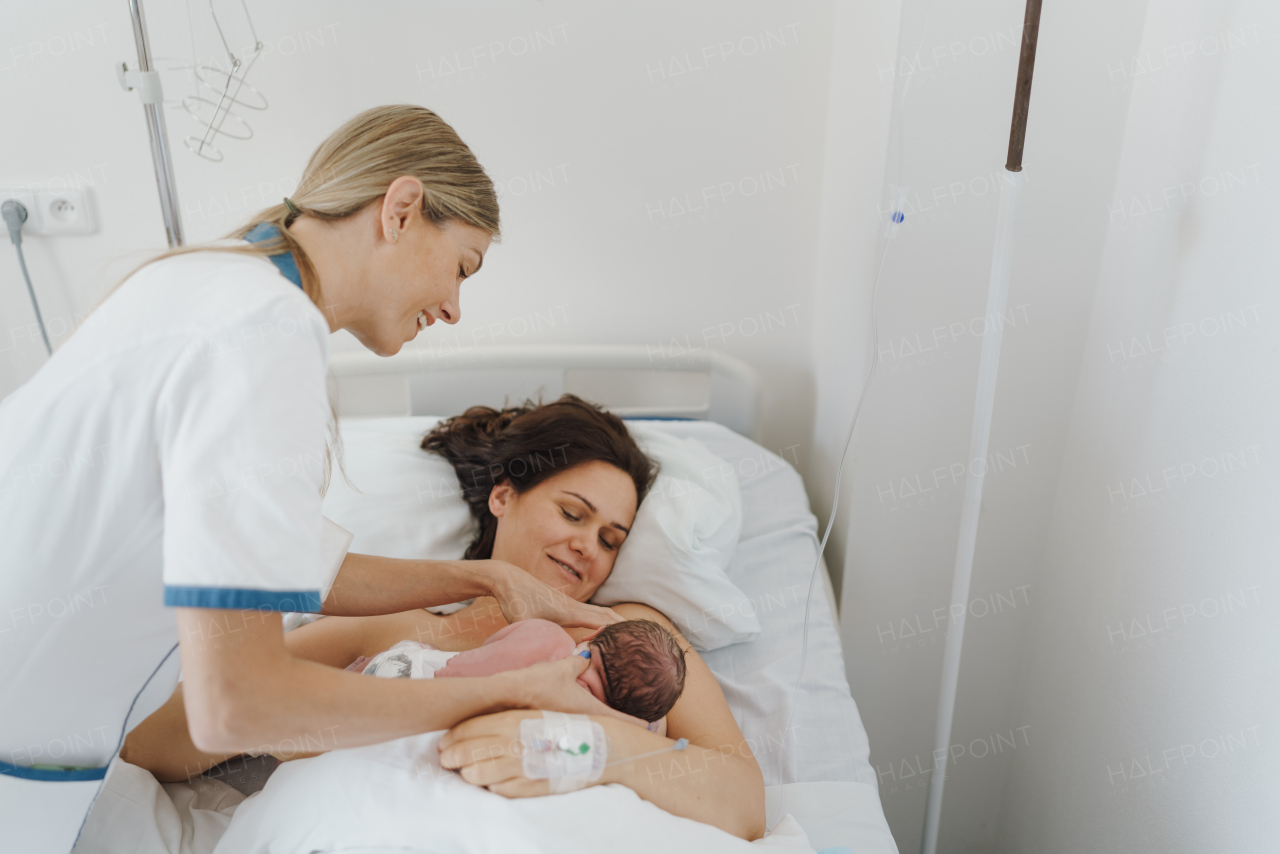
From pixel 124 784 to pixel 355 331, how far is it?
0.72m

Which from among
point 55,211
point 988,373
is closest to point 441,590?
point 988,373

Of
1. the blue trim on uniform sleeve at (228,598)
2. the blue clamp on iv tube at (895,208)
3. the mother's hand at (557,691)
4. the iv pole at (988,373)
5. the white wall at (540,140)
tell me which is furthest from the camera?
the white wall at (540,140)

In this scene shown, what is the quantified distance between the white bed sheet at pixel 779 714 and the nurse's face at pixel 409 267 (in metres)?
0.74

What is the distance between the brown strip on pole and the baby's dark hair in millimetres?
907

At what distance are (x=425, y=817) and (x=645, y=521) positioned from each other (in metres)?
0.82

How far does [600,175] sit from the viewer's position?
90.9 inches

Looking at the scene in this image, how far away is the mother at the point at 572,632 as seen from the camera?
1.19 m

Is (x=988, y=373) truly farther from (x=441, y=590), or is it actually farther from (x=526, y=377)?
(x=526, y=377)

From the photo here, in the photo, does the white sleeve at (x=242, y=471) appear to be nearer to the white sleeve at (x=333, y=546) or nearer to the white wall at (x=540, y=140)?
the white sleeve at (x=333, y=546)

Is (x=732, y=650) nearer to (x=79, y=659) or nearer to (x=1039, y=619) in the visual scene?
(x=1039, y=619)

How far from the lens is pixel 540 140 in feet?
7.43

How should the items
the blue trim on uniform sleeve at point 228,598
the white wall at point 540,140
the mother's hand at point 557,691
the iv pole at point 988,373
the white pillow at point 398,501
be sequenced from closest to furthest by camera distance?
the blue trim on uniform sleeve at point 228,598
the mother's hand at point 557,691
the iv pole at point 988,373
the white pillow at point 398,501
the white wall at point 540,140

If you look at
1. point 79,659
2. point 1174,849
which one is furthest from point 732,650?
point 79,659

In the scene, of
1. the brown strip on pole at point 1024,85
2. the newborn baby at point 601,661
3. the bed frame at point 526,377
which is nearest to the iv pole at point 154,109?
the bed frame at point 526,377
